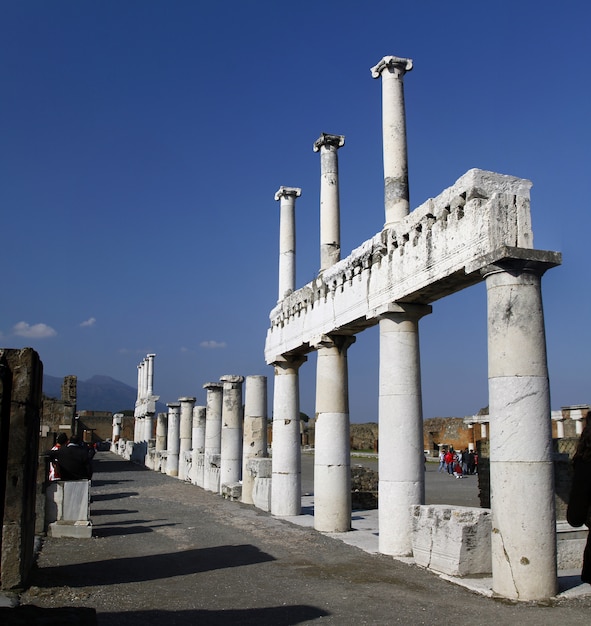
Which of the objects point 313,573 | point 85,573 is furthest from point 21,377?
point 313,573

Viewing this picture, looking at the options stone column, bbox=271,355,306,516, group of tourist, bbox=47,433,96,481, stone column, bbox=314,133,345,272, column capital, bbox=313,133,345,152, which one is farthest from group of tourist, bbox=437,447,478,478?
group of tourist, bbox=47,433,96,481

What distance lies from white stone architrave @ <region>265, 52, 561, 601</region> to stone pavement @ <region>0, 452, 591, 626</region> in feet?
1.99

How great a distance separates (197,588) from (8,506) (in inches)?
81.9

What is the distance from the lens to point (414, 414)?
947 centimetres

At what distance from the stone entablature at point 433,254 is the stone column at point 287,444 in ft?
6.24

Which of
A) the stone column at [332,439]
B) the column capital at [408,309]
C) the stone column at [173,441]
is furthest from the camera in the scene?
the stone column at [173,441]

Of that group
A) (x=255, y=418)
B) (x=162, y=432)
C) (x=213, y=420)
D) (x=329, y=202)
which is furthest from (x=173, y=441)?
(x=329, y=202)

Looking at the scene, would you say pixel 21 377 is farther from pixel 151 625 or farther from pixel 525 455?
pixel 525 455

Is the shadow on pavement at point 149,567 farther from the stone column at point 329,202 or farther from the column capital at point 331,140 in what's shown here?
the column capital at point 331,140

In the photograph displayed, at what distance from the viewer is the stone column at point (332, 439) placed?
11656 mm

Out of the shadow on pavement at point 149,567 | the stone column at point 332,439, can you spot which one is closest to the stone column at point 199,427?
the stone column at point 332,439

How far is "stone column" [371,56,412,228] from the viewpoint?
10023mm

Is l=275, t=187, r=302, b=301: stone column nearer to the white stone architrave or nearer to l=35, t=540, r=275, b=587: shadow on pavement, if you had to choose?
the white stone architrave

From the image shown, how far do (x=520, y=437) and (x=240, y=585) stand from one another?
10.8 feet
